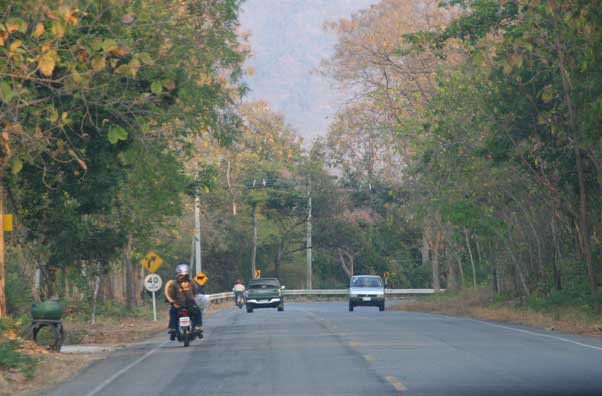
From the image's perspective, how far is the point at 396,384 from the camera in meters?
16.7

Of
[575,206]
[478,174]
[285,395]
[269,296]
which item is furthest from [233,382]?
[269,296]

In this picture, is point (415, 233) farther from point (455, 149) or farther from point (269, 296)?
point (455, 149)

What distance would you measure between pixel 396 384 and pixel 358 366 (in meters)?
3.28

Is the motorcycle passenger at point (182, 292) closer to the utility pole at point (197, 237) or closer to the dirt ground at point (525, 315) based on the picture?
the dirt ground at point (525, 315)

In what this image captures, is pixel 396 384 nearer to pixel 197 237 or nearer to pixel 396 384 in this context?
pixel 396 384

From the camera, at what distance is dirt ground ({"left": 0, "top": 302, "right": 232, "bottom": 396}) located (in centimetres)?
1902

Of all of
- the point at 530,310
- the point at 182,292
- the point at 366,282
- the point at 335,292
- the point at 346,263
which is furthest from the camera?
the point at 346,263

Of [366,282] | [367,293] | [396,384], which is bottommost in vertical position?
[396,384]

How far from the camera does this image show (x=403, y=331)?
31328 mm

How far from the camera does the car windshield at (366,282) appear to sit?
5866 cm

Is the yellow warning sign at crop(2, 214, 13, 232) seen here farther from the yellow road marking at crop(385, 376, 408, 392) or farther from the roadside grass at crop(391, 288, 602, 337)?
the roadside grass at crop(391, 288, 602, 337)

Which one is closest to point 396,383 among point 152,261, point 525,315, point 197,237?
point 525,315

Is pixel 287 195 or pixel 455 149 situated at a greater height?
pixel 287 195

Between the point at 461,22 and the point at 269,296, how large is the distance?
2355cm
